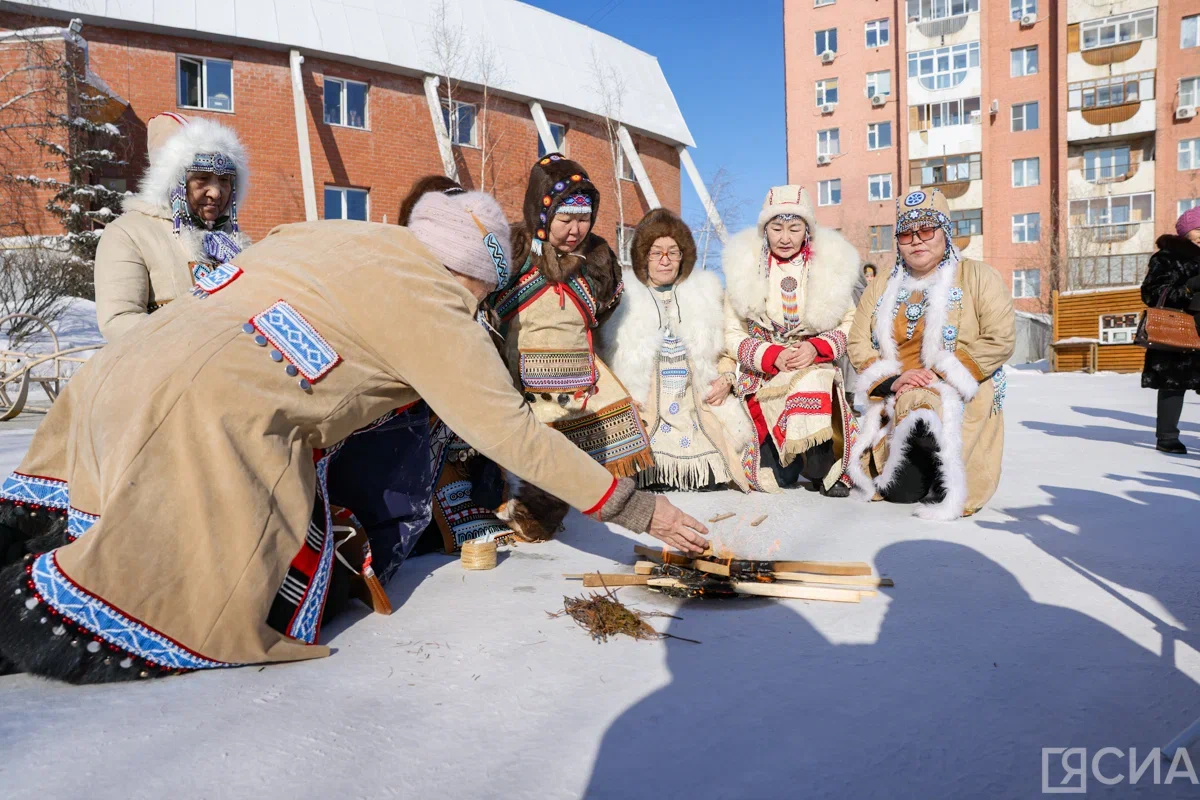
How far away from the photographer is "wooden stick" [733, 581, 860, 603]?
2471 millimetres

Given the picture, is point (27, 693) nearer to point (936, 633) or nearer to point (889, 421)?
point (936, 633)

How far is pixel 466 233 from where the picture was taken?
2221mm

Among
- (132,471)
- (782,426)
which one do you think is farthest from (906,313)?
(132,471)

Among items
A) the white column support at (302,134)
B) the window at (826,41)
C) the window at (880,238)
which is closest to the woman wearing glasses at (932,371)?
the white column support at (302,134)

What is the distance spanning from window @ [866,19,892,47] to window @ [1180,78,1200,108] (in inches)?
362

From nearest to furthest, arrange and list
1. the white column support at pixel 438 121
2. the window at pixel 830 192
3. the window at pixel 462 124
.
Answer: the white column support at pixel 438 121
the window at pixel 462 124
the window at pixel 830 192

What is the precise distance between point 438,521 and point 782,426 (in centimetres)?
199

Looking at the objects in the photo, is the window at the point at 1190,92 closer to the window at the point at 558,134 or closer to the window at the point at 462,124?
the window at the point at 558,134

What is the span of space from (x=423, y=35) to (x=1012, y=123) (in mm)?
20828

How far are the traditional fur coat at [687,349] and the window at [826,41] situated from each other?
2905 cm

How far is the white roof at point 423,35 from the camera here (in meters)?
14.4

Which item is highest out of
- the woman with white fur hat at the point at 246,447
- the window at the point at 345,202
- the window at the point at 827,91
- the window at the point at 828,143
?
the window at the point at 827,91

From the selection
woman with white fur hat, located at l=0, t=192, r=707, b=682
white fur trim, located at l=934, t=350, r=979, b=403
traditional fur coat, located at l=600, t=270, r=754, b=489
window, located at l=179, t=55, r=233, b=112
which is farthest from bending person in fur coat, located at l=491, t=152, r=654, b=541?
window, located at l=179, t=55, r=233, b=112

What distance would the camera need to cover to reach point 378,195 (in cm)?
1681
